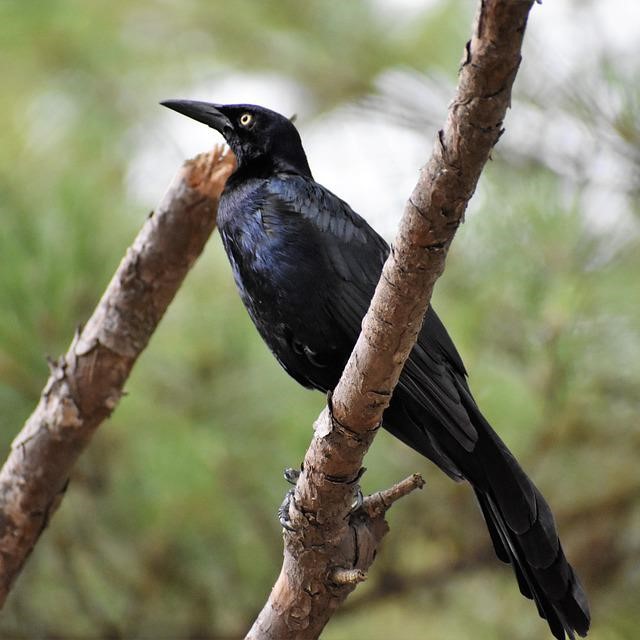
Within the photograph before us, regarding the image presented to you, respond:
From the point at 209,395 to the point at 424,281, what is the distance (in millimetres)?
1631

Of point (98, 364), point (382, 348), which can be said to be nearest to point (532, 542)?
point (382, 348)

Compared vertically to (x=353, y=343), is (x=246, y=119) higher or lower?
higher

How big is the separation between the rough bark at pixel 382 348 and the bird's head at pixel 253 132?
1.06m

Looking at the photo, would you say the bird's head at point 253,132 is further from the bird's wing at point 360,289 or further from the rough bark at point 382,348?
the rough bark at point 382,348

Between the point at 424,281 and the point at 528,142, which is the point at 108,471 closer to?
the point at 528,142

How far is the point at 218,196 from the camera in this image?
107 inches

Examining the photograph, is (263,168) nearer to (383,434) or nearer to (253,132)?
(253,132)

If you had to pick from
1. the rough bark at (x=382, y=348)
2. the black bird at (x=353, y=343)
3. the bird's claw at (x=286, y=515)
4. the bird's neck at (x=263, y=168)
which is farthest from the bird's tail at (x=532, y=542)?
the bird's neck at (x=263, y=168)

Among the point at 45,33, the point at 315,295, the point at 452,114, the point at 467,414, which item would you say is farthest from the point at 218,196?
the point at 45,33

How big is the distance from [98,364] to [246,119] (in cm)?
78

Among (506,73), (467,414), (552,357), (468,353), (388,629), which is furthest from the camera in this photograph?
(388,629)

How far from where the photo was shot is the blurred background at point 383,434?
116 inches

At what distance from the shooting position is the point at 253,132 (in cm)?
A: 282

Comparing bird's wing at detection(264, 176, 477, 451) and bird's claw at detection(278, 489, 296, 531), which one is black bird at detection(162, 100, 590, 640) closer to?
bird's wing at detection(264, 176, 477, 451)
